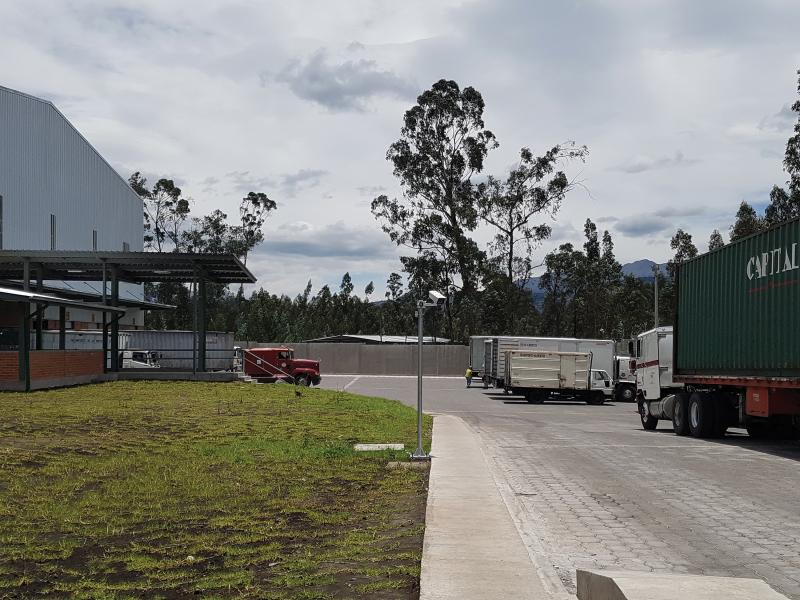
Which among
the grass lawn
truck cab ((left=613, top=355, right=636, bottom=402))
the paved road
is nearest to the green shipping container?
the paved road

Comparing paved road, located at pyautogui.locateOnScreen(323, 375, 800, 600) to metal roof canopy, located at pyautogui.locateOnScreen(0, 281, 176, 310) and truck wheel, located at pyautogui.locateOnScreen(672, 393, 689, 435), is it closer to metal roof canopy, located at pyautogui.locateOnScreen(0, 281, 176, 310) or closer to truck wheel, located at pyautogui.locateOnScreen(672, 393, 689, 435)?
truck wheel, located at pyautogui.locateOnScreen(672, 393, 689, 435)

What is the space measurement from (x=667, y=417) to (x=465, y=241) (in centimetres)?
5163

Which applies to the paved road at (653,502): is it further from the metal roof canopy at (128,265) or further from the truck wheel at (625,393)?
the truck wheel at (625,393)

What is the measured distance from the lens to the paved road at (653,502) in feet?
25.1

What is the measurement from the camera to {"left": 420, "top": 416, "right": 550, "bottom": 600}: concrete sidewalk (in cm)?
624

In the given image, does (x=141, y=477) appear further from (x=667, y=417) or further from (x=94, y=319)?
(x=94, y=319)

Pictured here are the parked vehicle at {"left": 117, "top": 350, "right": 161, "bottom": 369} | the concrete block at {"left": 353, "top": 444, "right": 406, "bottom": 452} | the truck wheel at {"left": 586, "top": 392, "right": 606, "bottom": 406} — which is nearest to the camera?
the concrete block at {"left": 353, "top": 444, "right": 406, "bottom": 452}

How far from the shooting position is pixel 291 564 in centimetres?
705

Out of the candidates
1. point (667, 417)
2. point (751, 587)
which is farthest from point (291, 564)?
point (667, 417)

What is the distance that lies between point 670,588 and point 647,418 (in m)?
20.4

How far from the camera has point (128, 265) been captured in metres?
38.5

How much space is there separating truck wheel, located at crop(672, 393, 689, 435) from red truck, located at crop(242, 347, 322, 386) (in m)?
25.4

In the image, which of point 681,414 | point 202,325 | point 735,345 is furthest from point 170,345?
point 735,345

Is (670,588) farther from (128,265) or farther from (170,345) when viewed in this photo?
(170,345)
